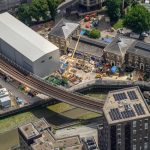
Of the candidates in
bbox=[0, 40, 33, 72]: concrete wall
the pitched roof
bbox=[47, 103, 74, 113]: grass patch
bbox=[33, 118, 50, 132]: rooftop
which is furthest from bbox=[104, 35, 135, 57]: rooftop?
bbox=[33, 118, 50, 132]: rooftop

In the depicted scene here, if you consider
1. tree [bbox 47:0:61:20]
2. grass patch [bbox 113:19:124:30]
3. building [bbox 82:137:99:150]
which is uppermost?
tree [bbox 47:0:61:20]

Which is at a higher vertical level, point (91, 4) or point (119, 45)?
point (91, 4)

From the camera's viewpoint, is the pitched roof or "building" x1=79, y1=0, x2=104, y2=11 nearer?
the pitched roof

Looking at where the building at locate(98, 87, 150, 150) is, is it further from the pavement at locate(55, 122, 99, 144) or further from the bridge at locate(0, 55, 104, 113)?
the bridge at locate(0, 55, 104, 113)

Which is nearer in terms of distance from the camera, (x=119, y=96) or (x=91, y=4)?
(x=119, y=96)

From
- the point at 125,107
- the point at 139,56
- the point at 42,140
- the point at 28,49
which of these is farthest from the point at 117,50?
the point at 42,140

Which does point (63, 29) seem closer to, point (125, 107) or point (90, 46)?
point (90, 46)
